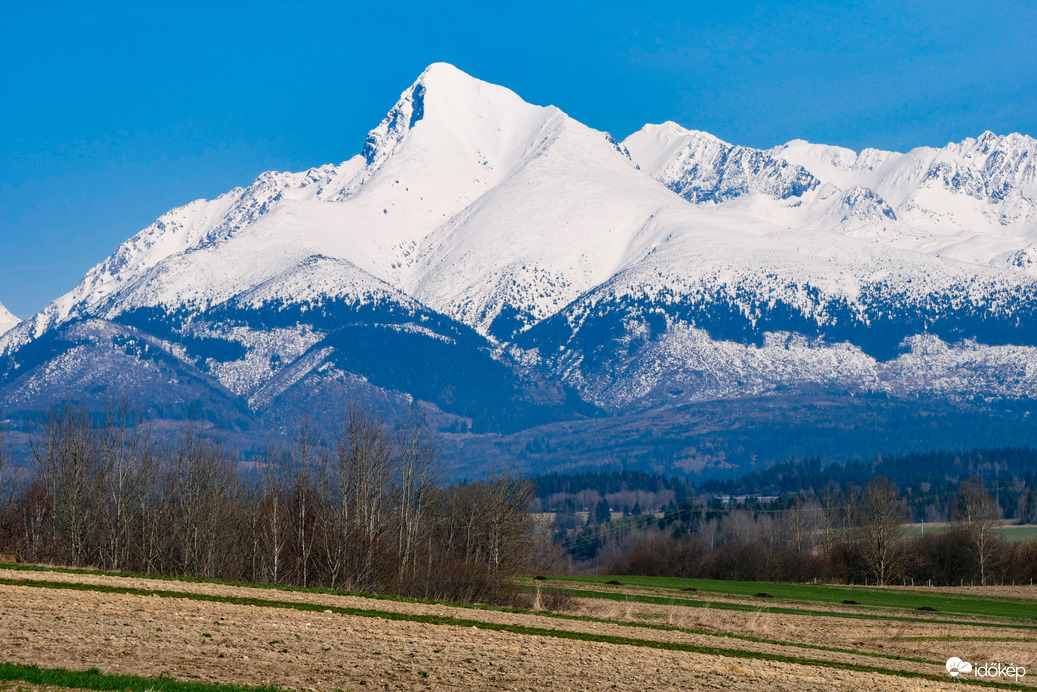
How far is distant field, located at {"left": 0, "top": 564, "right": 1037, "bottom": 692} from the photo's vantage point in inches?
1175

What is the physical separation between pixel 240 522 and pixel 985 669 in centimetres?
5830

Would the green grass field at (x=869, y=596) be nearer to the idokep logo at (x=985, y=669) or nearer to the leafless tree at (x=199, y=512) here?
the leafless tree at (x=199, y=512)

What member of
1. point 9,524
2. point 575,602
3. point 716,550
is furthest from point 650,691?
point 716,550

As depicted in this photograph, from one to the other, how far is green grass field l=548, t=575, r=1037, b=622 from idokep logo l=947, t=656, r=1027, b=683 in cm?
3275

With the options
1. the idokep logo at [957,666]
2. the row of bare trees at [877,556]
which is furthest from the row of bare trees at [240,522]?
the row of bare trees at [877,556]

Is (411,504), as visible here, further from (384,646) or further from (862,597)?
(384,646)

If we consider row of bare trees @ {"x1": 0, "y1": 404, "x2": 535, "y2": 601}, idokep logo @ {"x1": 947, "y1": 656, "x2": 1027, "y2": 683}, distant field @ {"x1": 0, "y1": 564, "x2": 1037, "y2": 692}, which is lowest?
idokep logo @ {"x1": 947, "y1": 656, "x2": 1027, "y2": 683}

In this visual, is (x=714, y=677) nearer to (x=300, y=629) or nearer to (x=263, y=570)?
(x=300, y=629)

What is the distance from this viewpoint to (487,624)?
44094 mm

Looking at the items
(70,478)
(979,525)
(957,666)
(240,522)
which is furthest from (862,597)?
(70,478)

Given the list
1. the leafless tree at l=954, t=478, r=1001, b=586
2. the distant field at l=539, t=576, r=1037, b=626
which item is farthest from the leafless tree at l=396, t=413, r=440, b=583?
the leafless tree at l=954, t=478, r=1001, b=586

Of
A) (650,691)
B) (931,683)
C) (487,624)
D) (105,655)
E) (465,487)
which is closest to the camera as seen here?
(105,655)

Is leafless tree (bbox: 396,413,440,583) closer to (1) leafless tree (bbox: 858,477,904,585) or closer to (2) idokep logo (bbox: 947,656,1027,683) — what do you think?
(2) idokep logo (bbox: 947,656,1027,683)

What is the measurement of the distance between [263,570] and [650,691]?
46.2m
